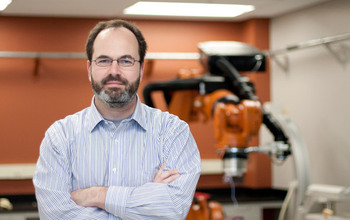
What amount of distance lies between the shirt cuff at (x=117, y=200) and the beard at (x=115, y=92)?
0.27 metres

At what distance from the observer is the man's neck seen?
6.51ft

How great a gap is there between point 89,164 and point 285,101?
11.9 feet

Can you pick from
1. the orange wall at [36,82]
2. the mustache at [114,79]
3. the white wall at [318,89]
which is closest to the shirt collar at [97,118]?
the mustache at [114,79]

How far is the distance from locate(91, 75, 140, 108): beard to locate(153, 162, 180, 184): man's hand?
0.25m

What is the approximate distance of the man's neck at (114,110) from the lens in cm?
199

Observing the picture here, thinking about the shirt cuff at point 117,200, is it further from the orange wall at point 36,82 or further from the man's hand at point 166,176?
the orange wall at point 36,82

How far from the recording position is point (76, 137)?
1978 mm

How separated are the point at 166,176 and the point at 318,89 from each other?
3.13m

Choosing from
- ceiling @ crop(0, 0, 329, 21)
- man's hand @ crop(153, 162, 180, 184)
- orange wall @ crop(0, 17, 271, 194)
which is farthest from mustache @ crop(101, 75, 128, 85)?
orange wall @ crop(0, 17, 271, 194)

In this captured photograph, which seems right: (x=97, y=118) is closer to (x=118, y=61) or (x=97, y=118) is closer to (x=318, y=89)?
(x=118, y=61)

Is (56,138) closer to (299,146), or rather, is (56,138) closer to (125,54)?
(125,54)

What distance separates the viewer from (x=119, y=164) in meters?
1.96

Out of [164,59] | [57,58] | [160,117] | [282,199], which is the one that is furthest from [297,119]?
[160,117]

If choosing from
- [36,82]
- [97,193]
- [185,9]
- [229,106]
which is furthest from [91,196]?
[36,82]
